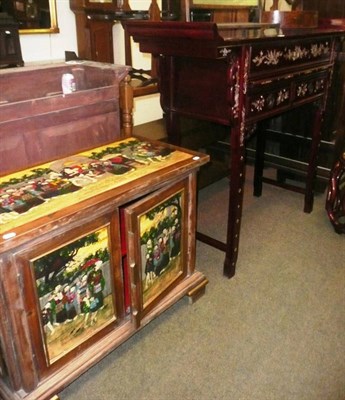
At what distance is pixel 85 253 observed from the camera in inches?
49.5

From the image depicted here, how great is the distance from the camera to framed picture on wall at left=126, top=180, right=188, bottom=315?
55.1 inches

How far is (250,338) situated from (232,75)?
1.04m

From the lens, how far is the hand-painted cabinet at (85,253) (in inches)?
44.1

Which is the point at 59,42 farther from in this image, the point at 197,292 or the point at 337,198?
the point at 337,198

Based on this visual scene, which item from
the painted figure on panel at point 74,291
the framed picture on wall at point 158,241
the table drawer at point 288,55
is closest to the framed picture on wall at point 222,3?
the table drawer at point 288,55

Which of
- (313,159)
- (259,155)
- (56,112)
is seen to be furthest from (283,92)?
(56,112)

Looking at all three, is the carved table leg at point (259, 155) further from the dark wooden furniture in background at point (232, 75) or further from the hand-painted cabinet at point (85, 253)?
the hand-painted cabinet at point (85, 253)

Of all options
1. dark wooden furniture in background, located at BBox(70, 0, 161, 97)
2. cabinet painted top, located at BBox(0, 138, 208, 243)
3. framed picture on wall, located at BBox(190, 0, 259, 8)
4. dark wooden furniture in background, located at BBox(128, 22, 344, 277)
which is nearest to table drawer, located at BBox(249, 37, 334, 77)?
dark wooden furniture in background, located at BBox(128, 22, 344, 277)

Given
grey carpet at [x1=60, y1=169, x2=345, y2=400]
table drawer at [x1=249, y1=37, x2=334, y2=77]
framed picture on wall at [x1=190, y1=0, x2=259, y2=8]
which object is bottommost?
grey carpet at [x1=60, y1=169, x2=345, y2=400]

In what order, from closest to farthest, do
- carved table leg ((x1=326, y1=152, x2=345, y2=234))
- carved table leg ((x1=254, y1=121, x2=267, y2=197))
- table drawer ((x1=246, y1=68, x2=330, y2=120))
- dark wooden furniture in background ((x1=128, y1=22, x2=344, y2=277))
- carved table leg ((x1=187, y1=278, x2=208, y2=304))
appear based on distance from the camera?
dark wooden furniture in background ((x1=128, y1=22, x2=344, y2=277)) < table drawer ((x1=246, y1=68, x2=330, y2=120)) < carved table leg ((x1=187, y1=278, x2=208, y2=304)) < carved table leg ((x1=326, y1=152, x2=345, y2=234)) < carved table leg ((x1=254, y1=121, x2=267, y2=197))

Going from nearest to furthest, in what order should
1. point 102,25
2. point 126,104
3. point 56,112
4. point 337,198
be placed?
1. point 56,112
2. point 126,104
3. point 102,25
4. point 337,198

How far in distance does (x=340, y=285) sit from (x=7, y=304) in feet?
4.96

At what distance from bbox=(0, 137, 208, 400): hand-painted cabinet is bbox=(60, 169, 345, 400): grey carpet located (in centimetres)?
12

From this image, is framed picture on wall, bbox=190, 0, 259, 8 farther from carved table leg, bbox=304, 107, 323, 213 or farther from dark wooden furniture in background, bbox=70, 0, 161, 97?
carved table leg, bbox=304, 107, 323, 213
